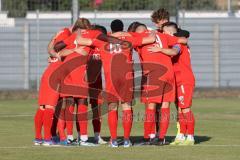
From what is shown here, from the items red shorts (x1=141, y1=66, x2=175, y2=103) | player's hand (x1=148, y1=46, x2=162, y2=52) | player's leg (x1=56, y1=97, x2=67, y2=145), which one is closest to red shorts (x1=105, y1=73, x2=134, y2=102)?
red shorts (x1=141, y1=66, x2=175, y2=103)

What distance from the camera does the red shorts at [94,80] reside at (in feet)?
55.5

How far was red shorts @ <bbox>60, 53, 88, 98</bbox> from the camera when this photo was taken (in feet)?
53.8

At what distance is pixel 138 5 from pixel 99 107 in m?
16.6

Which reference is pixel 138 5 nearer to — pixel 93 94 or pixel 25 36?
pixel 25 36

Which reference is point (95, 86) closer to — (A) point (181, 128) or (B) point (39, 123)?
(B) point (39, 123)

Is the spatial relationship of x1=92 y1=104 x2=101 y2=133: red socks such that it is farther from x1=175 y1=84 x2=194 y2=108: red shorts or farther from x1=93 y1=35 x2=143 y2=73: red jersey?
x1=175 y1=84 x2=194 y2=108: red shorts

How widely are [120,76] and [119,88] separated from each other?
0.69 ft

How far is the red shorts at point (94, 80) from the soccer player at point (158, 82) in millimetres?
1054

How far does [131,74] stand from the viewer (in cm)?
1611

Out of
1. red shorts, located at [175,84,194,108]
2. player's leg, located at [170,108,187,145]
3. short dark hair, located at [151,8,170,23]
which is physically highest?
short dark hair, located at [151,8,170,23]

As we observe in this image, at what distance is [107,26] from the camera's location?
109 feet

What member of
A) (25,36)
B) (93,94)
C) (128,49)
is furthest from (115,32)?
(25,36)

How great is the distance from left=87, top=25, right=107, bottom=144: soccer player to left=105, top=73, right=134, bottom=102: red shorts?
2.71 ft

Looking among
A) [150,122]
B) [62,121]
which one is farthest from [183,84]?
[62,121]
